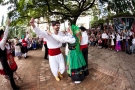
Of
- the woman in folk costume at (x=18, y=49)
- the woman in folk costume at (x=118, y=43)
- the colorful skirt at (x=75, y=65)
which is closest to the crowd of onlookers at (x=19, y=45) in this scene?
the woman in folk costume at (x=18, y=49)

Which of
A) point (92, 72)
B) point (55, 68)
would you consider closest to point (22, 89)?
point (55, 68)

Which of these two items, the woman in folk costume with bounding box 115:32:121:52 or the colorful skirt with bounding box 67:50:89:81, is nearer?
the colorful skirt with bounding box 67:50:89:81

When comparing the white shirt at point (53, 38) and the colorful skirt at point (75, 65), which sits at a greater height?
the white shirt at point (53, 38)

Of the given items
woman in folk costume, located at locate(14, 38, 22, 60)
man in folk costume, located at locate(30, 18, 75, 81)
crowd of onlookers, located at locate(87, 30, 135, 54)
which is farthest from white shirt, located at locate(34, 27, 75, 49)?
crowd of onlookers, located at locate(87, 30, 135, 54)

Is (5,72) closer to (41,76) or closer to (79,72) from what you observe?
(41,76)

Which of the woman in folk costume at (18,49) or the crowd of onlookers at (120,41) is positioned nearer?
the woman in folk costume at (18,49)

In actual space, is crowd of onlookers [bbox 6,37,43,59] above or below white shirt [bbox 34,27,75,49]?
below

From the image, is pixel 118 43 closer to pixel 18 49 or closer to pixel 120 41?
pixel 120 41

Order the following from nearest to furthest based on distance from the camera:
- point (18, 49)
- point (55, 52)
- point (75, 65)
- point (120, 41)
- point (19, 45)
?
point (75, 65) → point (55, 52) → point (18, 49) → point (19, 45) → point (120, 41)

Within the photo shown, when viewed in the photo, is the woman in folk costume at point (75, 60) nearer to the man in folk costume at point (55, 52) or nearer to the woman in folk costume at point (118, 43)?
the man in folk costume at point (55, 52)

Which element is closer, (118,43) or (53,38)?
(53,38)

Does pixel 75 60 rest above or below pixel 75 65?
above

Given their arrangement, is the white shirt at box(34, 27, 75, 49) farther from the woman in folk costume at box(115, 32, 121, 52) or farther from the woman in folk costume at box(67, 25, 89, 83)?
the woman in folk costume at box(115, 32, 121, 52)

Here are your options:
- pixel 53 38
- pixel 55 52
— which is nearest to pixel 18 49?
pixel 55 52
